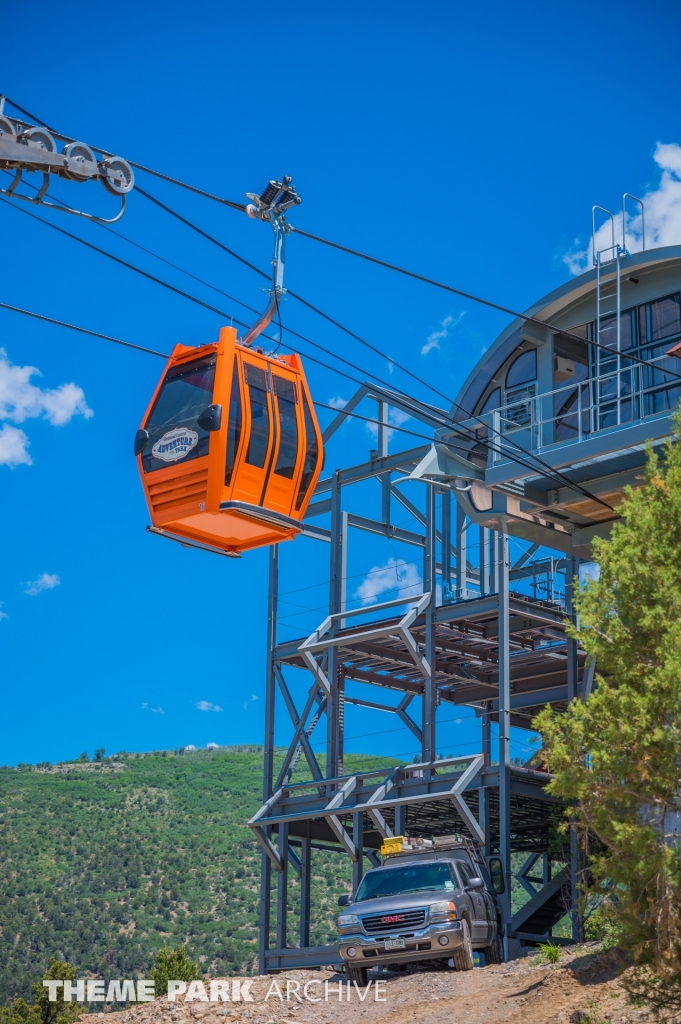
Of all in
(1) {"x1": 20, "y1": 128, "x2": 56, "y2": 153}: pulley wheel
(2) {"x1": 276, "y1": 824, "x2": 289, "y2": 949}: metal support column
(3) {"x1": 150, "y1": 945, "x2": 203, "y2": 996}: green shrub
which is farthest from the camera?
(3) {"x1": 150, "y1": 945, "x2": 203, "y2": 996}: green shrub

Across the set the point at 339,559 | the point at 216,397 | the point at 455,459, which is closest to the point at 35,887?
the point at 339,559

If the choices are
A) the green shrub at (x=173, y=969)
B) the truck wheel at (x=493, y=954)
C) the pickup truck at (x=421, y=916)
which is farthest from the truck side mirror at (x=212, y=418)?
the green shrub at (x=173, y=969)

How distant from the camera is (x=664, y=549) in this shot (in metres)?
13.8

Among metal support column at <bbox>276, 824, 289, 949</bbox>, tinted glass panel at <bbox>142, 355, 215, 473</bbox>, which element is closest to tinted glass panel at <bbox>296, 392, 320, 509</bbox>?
tinted glass panel at <bbox>142, 355, 215, 473</bbox>

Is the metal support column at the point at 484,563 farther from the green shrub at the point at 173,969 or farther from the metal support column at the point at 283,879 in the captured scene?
the green shrub at the point at 173,969

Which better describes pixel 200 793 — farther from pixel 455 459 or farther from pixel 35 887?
pixel 455 459

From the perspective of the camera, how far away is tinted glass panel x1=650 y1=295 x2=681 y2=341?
84.2ft

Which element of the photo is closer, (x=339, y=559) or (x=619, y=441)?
(x=619, y=441)

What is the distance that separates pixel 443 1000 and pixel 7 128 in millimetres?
12638

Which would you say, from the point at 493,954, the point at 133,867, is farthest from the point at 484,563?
Answer: the point at 133,867

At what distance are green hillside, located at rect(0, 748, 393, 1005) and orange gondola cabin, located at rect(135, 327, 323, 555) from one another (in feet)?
A: 165

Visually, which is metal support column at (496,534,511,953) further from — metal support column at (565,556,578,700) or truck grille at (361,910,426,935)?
truck grille at (361,910,426,935)

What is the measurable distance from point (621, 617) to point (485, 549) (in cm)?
2053

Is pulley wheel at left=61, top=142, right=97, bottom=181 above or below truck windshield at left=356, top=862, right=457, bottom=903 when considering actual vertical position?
above
